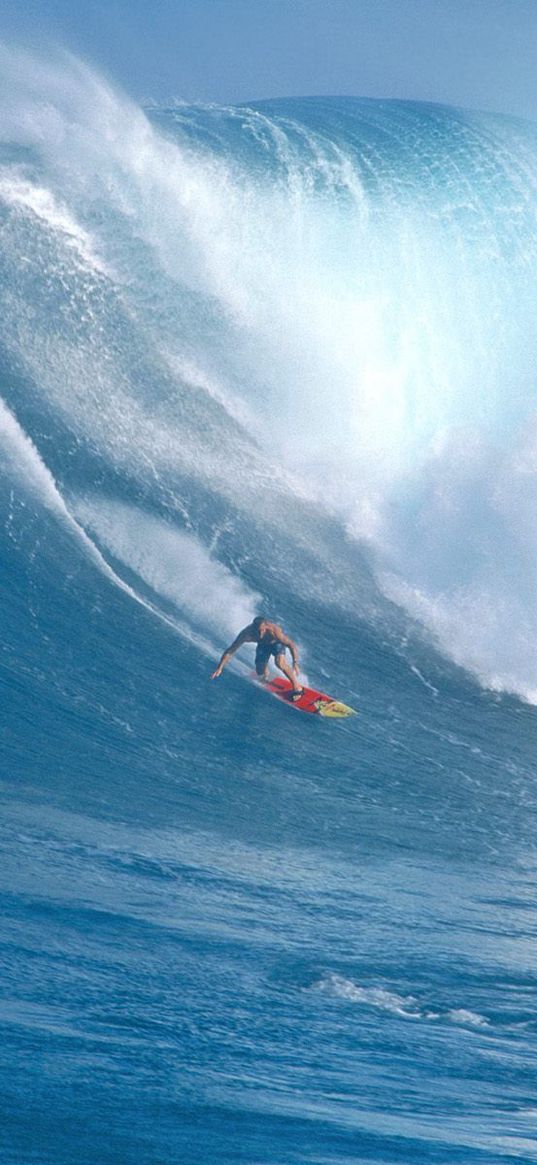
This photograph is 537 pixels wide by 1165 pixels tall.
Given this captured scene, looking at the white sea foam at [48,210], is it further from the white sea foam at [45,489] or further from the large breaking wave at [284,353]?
the white sea foam at [45,489]

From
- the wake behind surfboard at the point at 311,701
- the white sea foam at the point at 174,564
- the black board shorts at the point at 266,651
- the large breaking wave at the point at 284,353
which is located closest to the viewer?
the wake behind surfboard at the point at 311,701

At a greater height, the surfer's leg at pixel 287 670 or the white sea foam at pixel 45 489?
the white sea foam at pixel 45 489

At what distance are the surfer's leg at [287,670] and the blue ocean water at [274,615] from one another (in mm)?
446

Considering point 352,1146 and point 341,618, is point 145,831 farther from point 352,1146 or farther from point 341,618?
point 341,618

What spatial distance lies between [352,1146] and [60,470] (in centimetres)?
803

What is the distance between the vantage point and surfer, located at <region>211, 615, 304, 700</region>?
32.9 feet

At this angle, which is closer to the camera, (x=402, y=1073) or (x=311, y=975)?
(x=402, y=1073)

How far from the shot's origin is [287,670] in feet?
32.9

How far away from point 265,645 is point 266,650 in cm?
4

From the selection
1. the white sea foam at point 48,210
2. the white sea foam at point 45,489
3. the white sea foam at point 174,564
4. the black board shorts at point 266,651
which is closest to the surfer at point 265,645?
the black board shorts at point 266,651

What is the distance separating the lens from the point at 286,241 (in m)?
16.9

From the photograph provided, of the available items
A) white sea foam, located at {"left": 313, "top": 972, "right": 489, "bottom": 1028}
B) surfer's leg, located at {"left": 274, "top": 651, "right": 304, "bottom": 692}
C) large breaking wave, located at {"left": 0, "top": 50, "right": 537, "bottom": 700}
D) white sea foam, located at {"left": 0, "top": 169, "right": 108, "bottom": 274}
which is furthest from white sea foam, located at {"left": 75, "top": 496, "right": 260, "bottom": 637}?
white sea foam, located at {"left": 313, "top": 972, "right": 489, "bottom": 1028}

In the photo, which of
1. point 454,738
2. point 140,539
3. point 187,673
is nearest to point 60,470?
point 140,539

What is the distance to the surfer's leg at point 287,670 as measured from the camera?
9.96 m
